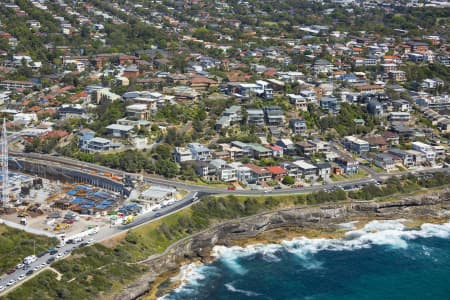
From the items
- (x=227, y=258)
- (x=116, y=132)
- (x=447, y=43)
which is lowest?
(x=227, y=258)

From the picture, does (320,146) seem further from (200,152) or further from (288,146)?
(200,152)

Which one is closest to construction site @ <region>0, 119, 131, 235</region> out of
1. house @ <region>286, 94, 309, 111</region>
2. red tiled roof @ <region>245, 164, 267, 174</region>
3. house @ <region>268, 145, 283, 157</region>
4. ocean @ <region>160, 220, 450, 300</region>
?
ocean @ <region>160, 220, 450, 300</region>

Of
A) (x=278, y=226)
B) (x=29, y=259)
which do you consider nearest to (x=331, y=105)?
(x=278, y=226)

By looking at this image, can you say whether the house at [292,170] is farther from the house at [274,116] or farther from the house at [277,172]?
the house at [274,116]

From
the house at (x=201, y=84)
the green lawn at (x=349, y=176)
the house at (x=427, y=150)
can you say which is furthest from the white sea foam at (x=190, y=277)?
the house at (x=201, y=84)

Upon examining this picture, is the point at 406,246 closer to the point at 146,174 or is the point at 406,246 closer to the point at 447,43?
the point at 146,174

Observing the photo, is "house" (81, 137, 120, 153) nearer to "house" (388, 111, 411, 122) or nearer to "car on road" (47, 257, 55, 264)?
"car on road" (47, 257, 55, 264)

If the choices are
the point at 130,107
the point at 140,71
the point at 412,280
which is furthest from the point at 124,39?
the point at 412,280
